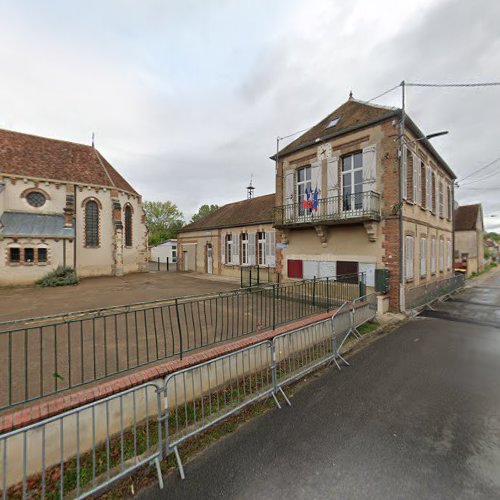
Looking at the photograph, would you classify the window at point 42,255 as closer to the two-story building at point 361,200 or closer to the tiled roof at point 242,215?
the tiled roof at point 242,215

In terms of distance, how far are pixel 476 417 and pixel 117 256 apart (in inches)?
845

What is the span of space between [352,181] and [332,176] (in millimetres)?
848

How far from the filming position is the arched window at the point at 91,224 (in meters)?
19.2

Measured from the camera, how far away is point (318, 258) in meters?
11.2

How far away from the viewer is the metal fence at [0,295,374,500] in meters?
2.46

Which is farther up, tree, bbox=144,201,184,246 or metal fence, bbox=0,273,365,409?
tree, bbox=144,201,184,246

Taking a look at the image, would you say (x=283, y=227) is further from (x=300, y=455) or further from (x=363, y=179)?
(x=300, y=455)

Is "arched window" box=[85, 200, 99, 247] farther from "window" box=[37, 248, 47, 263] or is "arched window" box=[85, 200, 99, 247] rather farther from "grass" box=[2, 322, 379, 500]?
"grass" box=[2, 322, 379, 500]

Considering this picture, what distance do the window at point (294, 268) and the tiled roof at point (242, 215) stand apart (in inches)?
183

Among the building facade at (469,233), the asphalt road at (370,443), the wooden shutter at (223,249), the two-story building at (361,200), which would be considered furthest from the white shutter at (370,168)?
the building facade at (469,233)

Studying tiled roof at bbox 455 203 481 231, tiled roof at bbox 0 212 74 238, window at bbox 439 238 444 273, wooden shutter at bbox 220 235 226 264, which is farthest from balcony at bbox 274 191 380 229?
tiled roof at bbox 455 203 481 231

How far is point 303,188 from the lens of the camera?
475 inches

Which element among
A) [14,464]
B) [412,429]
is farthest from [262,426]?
[14,464]

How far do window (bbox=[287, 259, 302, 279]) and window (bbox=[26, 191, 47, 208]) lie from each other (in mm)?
17452
